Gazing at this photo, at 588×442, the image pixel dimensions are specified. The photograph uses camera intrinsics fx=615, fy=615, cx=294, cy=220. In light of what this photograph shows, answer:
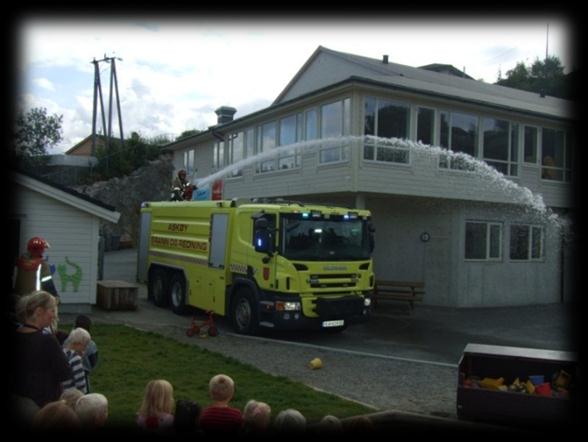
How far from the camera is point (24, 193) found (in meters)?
14.6

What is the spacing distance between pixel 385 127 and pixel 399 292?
16.3 ft

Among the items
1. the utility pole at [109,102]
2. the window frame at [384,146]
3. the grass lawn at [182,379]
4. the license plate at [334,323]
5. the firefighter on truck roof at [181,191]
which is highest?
the utility pole at [109,102]

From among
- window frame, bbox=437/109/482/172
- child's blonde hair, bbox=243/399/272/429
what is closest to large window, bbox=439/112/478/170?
window frame, bbox=437/109/482/172

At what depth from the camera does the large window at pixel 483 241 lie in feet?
65.8

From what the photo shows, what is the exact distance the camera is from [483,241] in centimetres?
2039

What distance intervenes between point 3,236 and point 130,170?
37553 millimetres

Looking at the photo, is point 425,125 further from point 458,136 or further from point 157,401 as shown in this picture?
point 157,401

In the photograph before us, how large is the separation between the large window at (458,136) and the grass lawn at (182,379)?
37.8 ft

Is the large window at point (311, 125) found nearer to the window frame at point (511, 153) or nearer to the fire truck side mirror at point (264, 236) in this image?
the window frame at point (511, 153)

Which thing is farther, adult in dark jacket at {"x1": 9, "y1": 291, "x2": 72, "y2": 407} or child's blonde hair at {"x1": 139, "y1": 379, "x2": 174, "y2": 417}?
child's blonde hair at {"x1": 139, "y1": 379, "x2": 174, "y2": 417}

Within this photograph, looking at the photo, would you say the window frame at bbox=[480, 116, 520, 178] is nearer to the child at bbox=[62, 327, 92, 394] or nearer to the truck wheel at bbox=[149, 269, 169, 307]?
the truck wheel at bbox=[149, 269, 169, 307]

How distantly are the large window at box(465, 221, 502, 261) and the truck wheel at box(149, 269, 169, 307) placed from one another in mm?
9580

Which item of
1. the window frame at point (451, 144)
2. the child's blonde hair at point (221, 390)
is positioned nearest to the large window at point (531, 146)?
the window frame at point (451, 144)

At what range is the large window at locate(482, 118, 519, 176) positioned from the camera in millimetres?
20625
